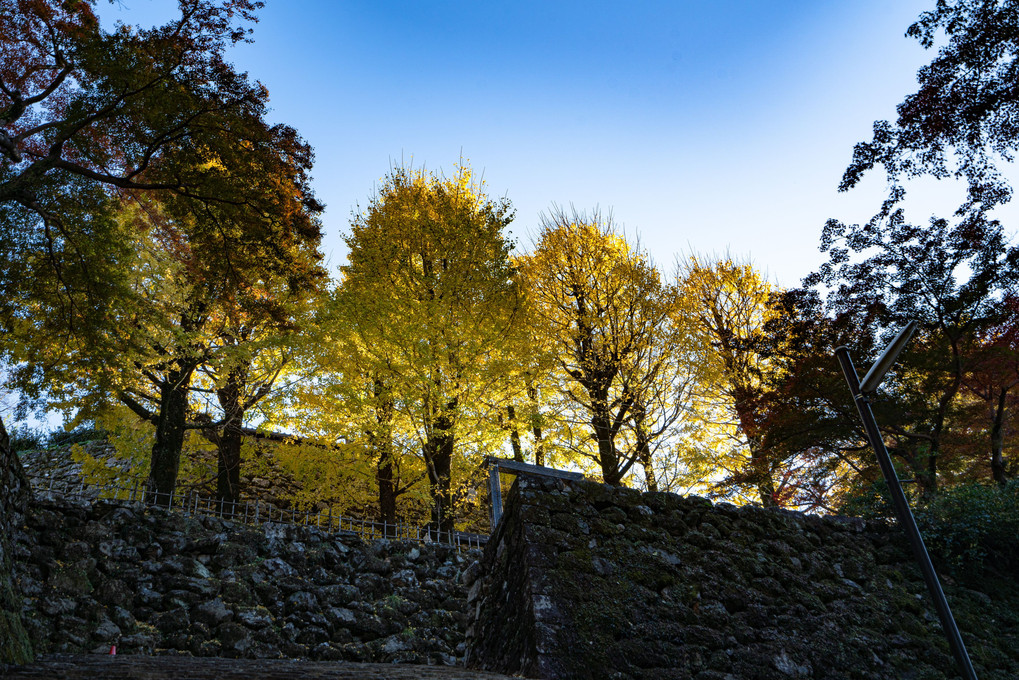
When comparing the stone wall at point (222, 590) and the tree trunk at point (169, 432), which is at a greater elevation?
the tree trunk at point (169, 432)

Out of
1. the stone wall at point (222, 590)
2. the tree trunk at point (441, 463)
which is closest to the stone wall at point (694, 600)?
the stone wall at point (222, 590)

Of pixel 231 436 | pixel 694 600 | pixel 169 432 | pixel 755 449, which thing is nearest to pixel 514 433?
pixel 755 449

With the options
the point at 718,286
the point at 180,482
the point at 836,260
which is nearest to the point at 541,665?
the point at 836,260

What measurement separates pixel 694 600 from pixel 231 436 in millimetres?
11452

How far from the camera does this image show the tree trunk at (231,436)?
39.0 ft

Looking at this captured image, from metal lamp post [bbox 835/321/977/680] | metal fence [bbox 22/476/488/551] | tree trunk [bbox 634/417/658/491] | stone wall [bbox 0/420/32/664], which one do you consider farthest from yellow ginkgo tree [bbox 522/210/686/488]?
stone wall [bbox 0/420/32/664]

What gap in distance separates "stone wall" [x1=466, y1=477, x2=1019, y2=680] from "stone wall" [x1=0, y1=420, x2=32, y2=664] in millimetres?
3511

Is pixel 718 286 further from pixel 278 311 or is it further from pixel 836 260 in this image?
pixel 278 311

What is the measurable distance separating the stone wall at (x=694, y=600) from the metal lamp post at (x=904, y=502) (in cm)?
70

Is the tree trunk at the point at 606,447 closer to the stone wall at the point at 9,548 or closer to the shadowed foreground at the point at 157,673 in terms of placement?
the shadowed foreground at the point at 157,673

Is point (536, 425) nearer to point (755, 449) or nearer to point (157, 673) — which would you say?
point (755, 449)

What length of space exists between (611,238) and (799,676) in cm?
1076

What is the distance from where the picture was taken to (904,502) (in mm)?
5398

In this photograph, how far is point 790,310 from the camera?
Result: 11047 mm
